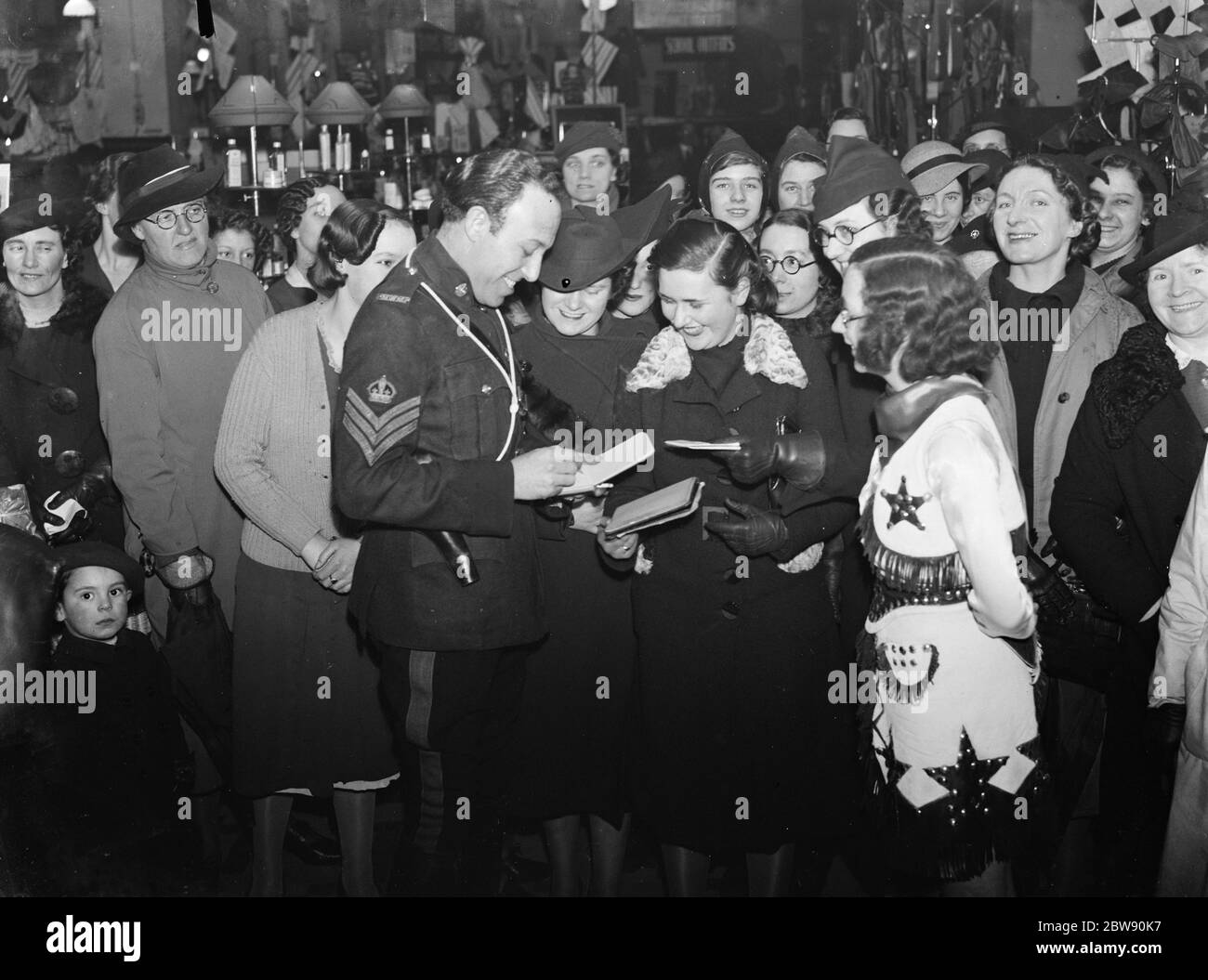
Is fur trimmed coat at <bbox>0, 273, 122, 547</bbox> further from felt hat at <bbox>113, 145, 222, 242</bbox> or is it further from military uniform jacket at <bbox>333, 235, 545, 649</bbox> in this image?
military uniform jacket at <bbox>333, 235, 545, 649</bbox>

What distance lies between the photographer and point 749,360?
2.99 meters

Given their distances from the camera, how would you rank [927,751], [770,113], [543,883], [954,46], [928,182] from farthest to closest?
[770,113]
[954,46]
[928,182]
[543,883]
[927,751]

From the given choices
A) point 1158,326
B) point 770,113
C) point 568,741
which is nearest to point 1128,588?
point 1158,326

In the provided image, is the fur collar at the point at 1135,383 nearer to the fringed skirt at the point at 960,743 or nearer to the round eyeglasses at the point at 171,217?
the fringed skirt at the point at 960,743

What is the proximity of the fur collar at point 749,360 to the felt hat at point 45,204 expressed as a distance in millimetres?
2062

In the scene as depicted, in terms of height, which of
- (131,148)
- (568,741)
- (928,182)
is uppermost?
(131,148)

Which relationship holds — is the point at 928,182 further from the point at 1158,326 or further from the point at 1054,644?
the point at 1054,644

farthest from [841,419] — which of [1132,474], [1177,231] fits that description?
[1177,231]

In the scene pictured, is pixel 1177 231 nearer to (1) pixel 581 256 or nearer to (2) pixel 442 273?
(1) pixel 581 256

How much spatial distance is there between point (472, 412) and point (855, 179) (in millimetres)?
1308

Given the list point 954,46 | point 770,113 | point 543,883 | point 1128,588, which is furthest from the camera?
point 770,113

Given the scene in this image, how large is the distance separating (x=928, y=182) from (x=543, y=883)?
8.87 feet

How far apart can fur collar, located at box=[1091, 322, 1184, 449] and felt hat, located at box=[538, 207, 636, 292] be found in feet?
4.26

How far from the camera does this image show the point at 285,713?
330 centimetres
